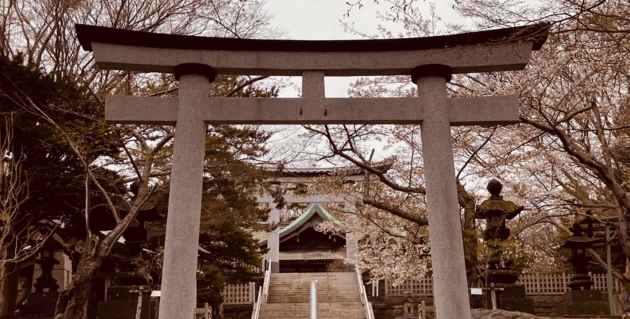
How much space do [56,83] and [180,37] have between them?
700 cm

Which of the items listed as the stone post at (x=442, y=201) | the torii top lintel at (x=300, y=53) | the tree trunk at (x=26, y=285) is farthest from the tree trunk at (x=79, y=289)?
the tree trunk at (x=26, y=285)

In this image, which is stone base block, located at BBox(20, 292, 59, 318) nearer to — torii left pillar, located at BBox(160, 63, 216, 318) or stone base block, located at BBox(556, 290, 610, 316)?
torii left pillar, located at BBox(160, 63, 216, 318)

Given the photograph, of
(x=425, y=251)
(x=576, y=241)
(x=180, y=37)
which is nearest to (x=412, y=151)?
(x=576, y=241)

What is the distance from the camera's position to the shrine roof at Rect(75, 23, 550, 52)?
7340 mm

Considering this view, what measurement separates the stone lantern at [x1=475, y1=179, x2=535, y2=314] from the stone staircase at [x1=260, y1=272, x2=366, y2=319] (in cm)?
772

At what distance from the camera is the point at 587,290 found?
13016 mm

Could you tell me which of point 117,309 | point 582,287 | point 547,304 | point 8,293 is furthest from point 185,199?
point 547,304

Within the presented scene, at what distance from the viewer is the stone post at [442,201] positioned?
6844 millimetres

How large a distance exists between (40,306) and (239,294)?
30.0 feet

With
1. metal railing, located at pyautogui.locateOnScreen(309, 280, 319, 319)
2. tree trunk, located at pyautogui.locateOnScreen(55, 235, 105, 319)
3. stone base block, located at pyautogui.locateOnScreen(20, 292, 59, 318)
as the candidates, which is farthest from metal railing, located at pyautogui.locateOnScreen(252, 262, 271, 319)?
metal railing, located at pyautogui.locateOnScreen(309, 280, 319, 319)

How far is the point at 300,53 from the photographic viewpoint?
7.63 metres

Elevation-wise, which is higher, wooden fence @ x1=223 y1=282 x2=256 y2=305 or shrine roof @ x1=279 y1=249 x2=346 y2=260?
shrine roof @ x1=279 y1=249 x2=346 y2=260

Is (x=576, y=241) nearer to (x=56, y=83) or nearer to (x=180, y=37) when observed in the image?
(x=180, y=37)

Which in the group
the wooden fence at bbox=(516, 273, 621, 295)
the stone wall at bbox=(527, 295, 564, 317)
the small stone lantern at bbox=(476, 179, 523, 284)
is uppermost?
the small stone lantern at bbox=(476, 179, 523, 284)
